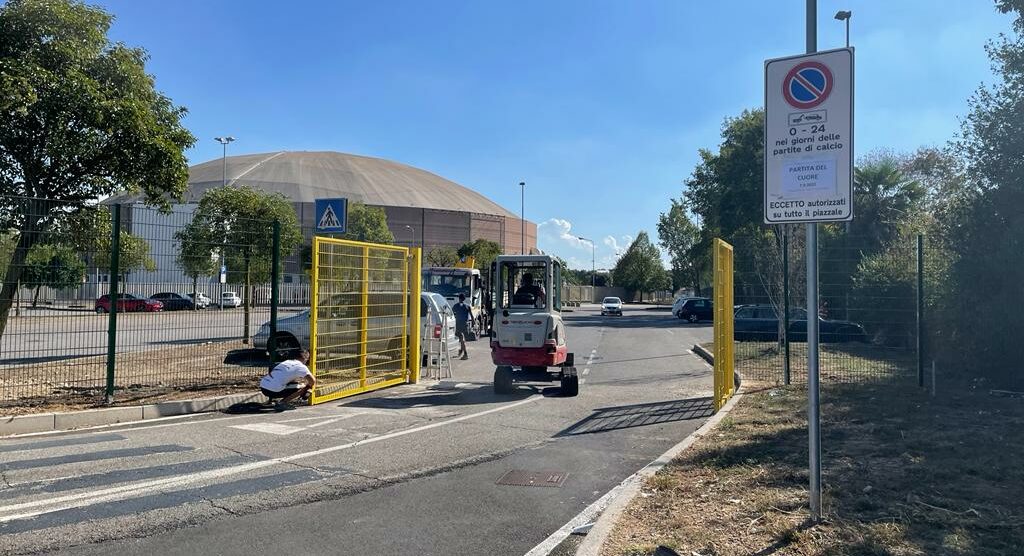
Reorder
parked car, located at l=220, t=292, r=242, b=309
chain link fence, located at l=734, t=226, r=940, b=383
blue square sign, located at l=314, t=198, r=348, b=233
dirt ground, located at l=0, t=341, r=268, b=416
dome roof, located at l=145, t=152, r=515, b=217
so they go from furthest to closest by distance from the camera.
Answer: dome roof, located at l=145, t=152, r=515, b=217 < blue square sign, located at l=314, t=198, r=348, b=233 < chain link fence, located at l=734, t=226, r=940, b=383 < parked car, located at l=220, t=292, r=242, b=309 < dirt ground, located at l=0, t=341, r=268, b=416

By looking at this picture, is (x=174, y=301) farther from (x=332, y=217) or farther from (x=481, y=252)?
(x=481, y=252)

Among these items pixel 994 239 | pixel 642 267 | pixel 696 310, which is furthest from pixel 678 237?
pixel 994 239

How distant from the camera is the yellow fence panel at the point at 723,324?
403 inches

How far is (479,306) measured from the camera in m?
27.1

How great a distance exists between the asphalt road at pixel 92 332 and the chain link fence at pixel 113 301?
2 cm

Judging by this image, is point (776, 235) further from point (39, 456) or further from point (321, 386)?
point (39, 456)

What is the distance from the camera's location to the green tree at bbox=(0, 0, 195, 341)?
9523mm

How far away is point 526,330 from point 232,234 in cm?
544

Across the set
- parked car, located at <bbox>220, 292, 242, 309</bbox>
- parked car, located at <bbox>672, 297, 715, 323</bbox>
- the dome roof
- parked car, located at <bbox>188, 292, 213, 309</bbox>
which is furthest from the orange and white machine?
the dome roof

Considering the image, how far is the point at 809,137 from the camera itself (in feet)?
16.0

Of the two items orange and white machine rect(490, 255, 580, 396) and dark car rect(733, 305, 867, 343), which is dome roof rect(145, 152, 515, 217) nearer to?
dark car rect(733, 305, 867, 343)

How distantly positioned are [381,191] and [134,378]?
83565mm

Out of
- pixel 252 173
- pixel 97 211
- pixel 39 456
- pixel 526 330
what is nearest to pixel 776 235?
pixel 526 330

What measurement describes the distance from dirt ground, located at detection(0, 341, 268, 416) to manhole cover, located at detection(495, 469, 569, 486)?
19.9 feet
